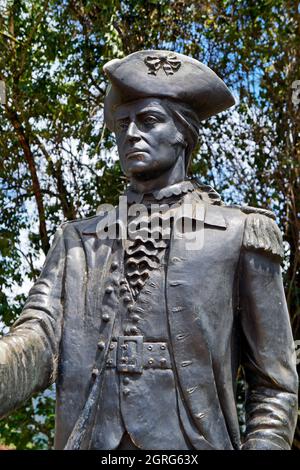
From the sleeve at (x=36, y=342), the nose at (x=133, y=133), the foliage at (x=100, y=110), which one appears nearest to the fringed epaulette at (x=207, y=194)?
the nose at (x=133, y=133)

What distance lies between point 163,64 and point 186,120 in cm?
25

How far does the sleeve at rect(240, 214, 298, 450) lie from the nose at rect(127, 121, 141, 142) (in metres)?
0.55

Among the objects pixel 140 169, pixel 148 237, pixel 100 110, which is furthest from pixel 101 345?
pixel 100 110

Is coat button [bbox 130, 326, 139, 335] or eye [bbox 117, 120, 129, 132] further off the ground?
eye [bbox 117, 120, 129, 132]

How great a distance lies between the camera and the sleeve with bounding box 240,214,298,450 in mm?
3227

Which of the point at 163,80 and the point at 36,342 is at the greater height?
the point at 163,80

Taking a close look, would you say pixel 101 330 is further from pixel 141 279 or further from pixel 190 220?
pixel 190 220

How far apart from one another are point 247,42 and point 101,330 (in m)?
8.36

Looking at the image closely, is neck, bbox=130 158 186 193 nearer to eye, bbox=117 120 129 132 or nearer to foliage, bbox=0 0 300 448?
eye, bbox=117 120 129 132

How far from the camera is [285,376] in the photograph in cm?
330

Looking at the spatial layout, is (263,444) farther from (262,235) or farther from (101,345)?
(262,235)

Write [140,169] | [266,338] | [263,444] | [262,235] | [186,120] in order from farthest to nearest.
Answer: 1. [186,120]
2. [140,169]
3. [262,235]
4. [266,338]
5. [263,444]

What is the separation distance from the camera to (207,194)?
3.69 metres

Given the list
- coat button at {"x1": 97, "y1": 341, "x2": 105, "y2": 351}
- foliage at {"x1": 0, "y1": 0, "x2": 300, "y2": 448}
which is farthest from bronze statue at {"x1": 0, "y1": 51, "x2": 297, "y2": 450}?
foliage at {"x1": 0, "y1": 0, "x2": 300, "y2": 448}
